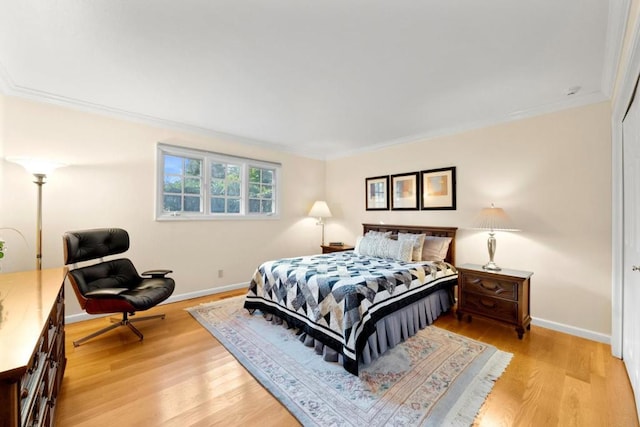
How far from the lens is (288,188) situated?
15.9 feet

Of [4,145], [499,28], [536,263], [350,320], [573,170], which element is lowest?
[350,320]

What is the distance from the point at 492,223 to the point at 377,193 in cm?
190

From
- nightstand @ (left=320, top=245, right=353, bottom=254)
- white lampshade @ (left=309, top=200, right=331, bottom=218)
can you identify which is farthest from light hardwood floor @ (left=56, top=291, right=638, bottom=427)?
white lampshade @ (left=309, top=200, right=331, bottom=218)

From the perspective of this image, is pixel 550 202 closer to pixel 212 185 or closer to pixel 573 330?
pixel 573 330

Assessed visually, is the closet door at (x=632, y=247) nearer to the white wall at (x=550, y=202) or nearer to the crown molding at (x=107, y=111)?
the white wall at (x=550, y=202)

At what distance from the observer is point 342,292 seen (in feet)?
7.22

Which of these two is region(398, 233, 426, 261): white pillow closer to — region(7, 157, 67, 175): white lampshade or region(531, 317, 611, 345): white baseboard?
region(531, 317, 611, 345): white baseboard

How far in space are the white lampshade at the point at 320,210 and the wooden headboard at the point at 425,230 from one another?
725mm

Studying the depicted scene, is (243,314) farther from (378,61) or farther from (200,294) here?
(378,61)

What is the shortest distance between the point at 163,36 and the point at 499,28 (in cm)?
224

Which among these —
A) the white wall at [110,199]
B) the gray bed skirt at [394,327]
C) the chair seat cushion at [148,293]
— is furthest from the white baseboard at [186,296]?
the gray bed skirt at [394,327]

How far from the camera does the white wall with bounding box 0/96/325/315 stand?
2.66 m

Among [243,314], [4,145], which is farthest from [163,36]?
[243,314]

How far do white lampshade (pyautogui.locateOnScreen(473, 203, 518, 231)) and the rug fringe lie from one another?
1.22m
